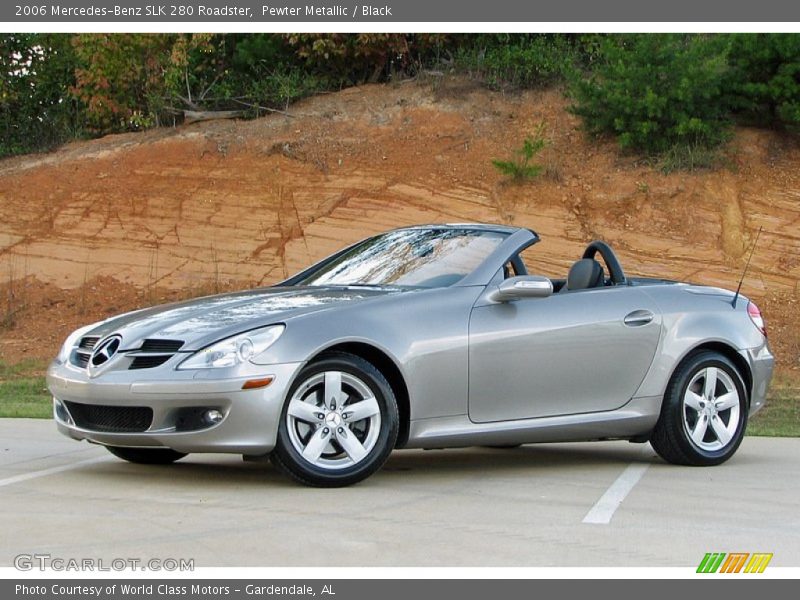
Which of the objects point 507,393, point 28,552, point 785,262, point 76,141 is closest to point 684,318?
point 507,393

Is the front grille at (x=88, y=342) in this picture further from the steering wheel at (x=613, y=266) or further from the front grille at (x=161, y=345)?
the steering wheel at (x=613, y=266)

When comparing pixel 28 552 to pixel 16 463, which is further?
pixel 16 463

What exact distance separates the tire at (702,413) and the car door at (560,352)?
12.9 inches

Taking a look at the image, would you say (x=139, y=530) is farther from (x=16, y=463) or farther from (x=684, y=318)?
(x=684, y=318)

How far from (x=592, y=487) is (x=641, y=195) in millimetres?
13718

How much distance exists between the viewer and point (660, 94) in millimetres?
21000

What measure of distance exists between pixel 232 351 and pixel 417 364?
1.11 m

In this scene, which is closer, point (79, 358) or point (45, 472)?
point (79, 358)

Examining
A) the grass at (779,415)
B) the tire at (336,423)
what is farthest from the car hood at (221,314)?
the grass at (779,415)

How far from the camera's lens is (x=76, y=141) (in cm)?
2402

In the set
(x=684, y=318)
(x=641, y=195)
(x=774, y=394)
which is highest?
(x=684, y=318)

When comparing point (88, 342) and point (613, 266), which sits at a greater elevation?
point (613, 266)

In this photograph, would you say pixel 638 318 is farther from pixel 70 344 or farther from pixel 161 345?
pixel 70 344

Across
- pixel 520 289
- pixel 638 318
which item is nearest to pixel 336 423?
pixel 520 289
